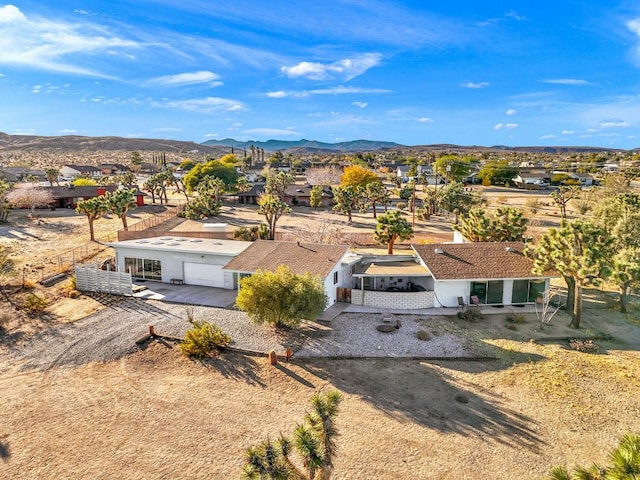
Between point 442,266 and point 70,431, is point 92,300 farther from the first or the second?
point 442,266

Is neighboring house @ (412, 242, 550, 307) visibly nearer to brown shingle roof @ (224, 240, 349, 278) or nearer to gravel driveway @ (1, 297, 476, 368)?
gravel driveway @ (1, 297, 476, 368)

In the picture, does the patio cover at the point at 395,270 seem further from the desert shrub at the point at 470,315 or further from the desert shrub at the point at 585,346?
the desert shrub at the point at 585,346

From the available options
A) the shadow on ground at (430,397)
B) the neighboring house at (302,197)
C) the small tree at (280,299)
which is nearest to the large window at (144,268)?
the small tree at (280,299)

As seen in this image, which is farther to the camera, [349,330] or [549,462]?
[349,330]

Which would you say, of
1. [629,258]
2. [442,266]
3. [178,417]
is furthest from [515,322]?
[178,417]

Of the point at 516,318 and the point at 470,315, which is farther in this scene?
A: the point at 470,315

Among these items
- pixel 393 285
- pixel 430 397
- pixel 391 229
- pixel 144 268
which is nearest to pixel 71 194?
pixel 144 268

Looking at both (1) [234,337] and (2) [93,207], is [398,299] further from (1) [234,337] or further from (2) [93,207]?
(2) [93,207]
